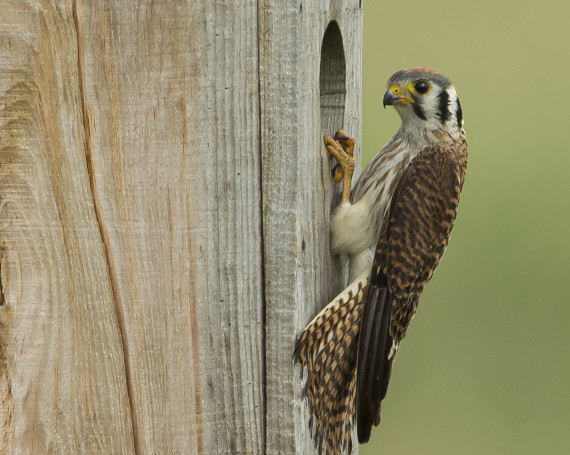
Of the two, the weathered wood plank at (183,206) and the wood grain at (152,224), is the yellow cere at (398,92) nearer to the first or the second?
the wood grain at (152,224)

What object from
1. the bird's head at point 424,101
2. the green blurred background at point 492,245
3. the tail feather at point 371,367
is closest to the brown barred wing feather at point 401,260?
the tail feather at point 371,367

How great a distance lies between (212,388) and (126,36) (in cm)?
102

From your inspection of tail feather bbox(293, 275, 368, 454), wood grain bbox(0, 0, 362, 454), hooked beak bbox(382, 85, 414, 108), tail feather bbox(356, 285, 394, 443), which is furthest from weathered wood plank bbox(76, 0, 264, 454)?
hooked beak bbox(382, 85, 414, 108)

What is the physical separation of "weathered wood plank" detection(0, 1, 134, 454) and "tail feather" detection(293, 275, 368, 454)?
549 millimetres

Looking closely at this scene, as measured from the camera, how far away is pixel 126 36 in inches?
116

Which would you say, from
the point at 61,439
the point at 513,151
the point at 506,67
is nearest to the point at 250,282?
the point at 61,439

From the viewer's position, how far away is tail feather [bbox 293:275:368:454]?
316 cm

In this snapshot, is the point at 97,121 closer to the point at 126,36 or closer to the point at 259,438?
the point at 126,36

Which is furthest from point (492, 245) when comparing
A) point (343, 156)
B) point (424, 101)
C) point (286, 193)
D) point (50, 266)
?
point (50, 266)

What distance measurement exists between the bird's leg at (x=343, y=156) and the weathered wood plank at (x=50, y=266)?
2.83 ft

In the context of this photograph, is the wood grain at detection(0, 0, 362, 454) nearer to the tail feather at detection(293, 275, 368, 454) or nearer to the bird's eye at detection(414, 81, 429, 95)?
the tail feather at detection(293, 275, 368, 454)

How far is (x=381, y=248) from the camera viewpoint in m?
3.69

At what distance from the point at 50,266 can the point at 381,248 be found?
3.92 ft

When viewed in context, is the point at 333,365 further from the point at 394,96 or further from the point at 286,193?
the point at 394,96
